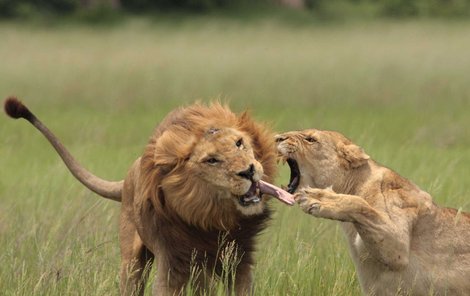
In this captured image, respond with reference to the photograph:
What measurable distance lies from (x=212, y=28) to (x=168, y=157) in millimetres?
21284

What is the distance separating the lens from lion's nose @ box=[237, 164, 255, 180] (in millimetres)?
4816

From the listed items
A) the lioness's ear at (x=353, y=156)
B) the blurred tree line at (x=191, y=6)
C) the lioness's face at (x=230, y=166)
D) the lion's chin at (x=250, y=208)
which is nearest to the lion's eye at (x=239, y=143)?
the lioness's face at (x=230, y=166)

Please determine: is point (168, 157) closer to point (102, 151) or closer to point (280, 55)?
point (102, 151)

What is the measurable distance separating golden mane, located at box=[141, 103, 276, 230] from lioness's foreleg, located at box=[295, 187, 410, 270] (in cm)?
59

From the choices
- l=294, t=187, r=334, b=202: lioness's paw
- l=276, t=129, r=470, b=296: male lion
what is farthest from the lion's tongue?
l=294, t=187, r=334, b=202: lioness's paw

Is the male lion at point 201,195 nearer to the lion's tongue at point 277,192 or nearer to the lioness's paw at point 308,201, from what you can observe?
the lion's tongue at point 277,192

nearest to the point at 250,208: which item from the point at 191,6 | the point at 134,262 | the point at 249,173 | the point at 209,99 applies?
the point at 249,173

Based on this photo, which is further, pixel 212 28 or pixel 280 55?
pixel 212 28

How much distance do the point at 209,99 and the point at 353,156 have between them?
18.9 feet

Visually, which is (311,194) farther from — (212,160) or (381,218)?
(212,160)

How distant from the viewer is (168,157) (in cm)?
510

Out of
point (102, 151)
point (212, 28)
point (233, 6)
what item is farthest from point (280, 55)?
point (233, 6)

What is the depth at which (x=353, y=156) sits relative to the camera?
16.6 feet

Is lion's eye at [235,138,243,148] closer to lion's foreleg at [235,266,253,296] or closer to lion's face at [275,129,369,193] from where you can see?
lion's face at [275,129,369,193]
